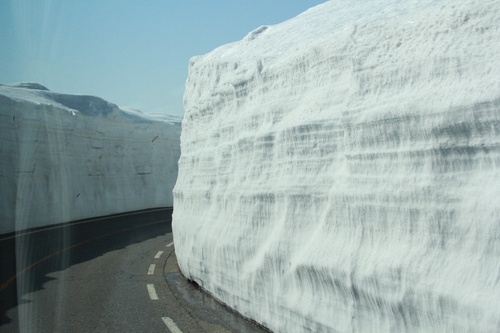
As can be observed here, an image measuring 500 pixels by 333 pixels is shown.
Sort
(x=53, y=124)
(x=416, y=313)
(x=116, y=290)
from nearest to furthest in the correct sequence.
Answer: (x=416, y=313), (x=116, y=290), (x=53, y=124)

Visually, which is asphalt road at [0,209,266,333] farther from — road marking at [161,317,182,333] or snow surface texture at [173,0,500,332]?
snow surface texture at [173,0,500,332]

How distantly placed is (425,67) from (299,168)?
1.74 m

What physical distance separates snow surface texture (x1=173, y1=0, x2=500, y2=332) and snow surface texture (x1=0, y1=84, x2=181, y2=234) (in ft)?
38.2

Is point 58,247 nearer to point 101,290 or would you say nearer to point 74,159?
point 101,290

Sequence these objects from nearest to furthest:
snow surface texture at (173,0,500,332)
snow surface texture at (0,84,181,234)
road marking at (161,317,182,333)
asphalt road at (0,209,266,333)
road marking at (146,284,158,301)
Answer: snow surface texture at (173,0,500,332), road marking at (161,317,182,333), asphalt road at (0,209,266,333), road marking at (146,284,158,301), snow surface texture at (0,84,181,234)

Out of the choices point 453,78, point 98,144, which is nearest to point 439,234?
point 453,78

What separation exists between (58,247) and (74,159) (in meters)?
8.08

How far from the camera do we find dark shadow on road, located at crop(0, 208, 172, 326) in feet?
23.5

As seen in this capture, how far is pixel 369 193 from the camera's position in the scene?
373 centimetres

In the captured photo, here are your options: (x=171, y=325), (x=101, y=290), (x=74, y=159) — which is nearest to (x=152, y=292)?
(x=101, y=290)

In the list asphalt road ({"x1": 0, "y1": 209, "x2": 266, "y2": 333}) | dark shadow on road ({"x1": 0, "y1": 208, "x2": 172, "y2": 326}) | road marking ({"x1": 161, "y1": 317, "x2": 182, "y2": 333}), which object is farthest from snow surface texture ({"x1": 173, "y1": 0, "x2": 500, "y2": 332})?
dark shadow on road ({"x1": 0, "y1": 208, "x2": 172, "y2": 326})

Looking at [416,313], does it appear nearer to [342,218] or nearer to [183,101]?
[342,218]

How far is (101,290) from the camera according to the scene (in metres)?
6.85

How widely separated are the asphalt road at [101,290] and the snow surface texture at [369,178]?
690mm
